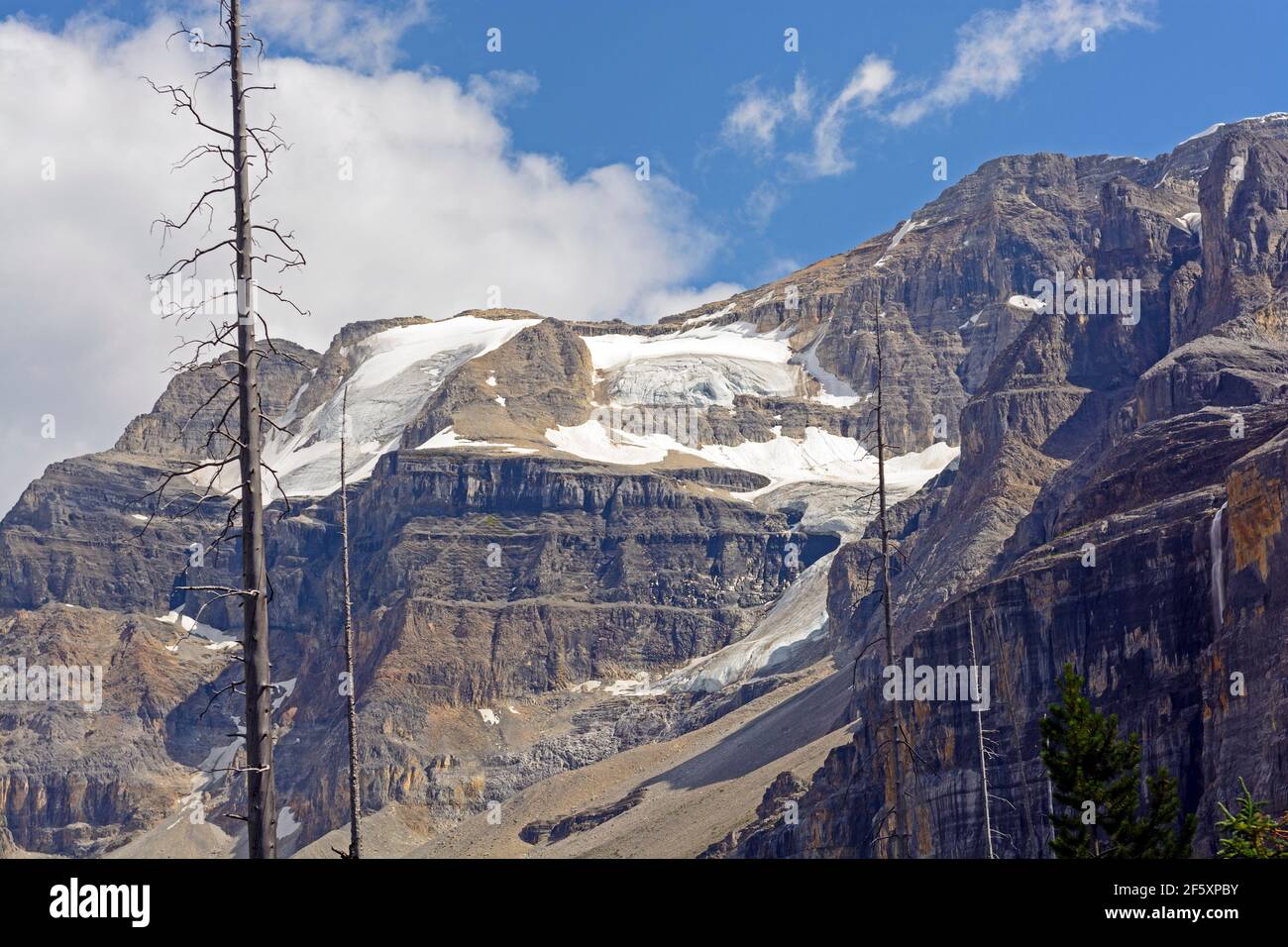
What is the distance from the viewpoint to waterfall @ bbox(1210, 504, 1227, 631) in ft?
474

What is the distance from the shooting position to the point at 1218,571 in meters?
146

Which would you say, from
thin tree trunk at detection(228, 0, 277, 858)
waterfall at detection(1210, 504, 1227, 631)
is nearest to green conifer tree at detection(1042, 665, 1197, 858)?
thin tree trunk at detection(228, 0, 277, 858)

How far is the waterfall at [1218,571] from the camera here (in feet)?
474

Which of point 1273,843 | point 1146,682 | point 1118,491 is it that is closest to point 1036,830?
point 1146,682

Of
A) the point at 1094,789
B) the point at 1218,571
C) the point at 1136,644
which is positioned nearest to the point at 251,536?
the point at 1094,789

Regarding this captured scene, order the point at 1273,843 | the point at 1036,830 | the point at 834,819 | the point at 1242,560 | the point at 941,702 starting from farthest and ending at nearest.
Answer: the point at 834,819 → the point at 941,702 → the point at 1036,830 → the point at 1242,560 → the point at 1273,843

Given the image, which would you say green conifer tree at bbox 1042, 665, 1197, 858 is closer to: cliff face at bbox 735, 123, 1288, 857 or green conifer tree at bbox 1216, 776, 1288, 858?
green conifer tree at bbox 1216, 776, 1288, 858

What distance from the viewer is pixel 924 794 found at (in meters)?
168

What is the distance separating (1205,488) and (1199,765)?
106 ft

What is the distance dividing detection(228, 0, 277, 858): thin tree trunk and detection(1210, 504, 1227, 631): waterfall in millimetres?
128804

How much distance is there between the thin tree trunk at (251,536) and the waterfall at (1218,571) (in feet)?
423

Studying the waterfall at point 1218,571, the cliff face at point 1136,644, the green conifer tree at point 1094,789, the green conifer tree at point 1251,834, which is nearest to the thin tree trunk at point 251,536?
the green conifer tree at point 1251,834

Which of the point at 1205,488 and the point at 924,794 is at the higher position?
the point at 1205,488
